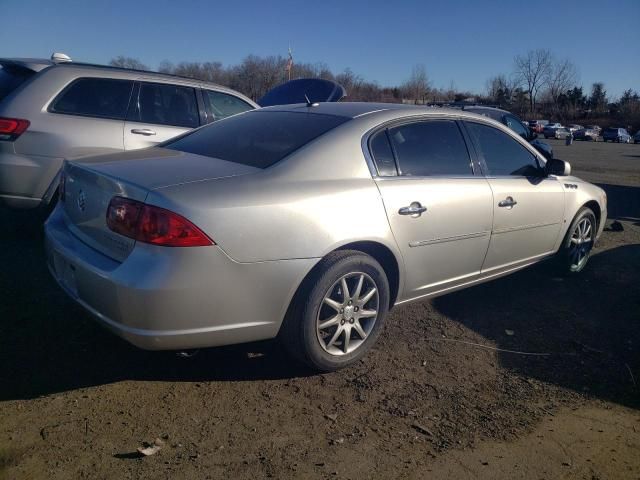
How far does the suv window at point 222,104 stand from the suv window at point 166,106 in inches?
7.8

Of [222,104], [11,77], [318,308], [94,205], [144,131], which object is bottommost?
[318,308]

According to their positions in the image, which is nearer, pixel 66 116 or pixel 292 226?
pixel 292 226

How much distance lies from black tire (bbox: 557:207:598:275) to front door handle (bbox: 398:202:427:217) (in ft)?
7.15

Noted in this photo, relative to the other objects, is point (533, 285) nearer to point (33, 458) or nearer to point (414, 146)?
point (414, 146)

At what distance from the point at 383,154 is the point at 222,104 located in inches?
140

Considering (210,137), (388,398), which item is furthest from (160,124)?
(388,398)

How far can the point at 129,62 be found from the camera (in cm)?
3559

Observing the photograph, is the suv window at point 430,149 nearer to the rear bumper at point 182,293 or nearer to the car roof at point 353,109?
the car roof at point 353,109

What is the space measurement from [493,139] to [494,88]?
3397 inches

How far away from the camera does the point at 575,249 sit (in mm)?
4977

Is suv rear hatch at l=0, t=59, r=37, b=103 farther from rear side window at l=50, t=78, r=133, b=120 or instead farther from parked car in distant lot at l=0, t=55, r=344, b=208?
rear side window at l=50, t=78, r=133, b=120

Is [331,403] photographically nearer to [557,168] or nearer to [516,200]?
[516,200]

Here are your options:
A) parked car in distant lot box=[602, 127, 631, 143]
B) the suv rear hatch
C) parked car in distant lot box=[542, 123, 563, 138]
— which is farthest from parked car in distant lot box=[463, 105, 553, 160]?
parked car in distant lot box=[602, 127, 631, 143]

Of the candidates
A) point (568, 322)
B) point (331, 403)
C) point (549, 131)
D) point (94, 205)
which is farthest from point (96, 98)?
point (549, 131)
